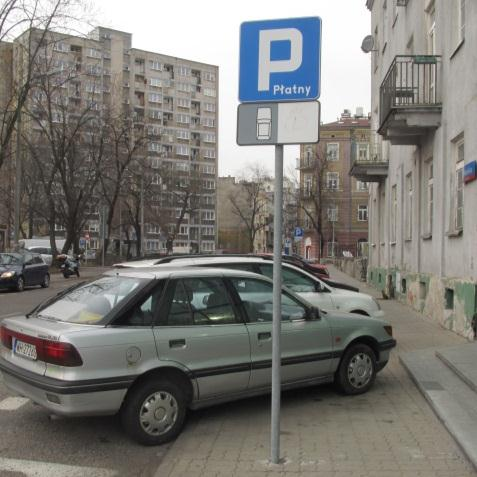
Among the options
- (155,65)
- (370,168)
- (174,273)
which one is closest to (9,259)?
(370,168)

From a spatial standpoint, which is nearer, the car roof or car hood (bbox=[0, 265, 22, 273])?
the car roof

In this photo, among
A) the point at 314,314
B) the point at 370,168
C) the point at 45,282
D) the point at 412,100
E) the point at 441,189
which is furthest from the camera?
the point at 45,282

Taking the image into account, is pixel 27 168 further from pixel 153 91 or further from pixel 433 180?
pixel 153 91

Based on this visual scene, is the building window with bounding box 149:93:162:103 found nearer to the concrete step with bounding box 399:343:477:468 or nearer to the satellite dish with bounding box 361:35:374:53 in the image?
the satellite dish with bounding box 361:35:374:53

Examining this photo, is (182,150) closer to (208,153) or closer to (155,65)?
(208,153)

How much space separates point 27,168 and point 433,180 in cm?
4389

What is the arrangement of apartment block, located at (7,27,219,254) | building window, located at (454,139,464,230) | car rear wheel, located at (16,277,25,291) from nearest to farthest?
building window, located at (454,139,464,230) < car rear wheel, located at (16,277,25,291) < apartment block, located at (7,27,219,254)

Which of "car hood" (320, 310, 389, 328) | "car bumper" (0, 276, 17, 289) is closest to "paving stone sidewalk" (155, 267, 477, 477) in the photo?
"car hood" (320, 310, 389, 328)

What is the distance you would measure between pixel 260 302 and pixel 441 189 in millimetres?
8410

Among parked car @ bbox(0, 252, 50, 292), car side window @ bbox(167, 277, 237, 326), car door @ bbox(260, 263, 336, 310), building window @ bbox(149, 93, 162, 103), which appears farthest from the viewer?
building window @ bbox(149, 93, 162, 103)

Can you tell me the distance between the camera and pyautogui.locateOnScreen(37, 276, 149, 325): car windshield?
5324mm

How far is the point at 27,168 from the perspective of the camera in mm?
51875

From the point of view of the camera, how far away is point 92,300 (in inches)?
218

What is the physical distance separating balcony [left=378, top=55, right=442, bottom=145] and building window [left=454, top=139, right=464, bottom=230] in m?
1.26
